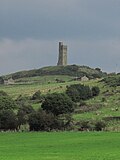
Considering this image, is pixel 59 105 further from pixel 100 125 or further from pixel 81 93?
pixel 100 125

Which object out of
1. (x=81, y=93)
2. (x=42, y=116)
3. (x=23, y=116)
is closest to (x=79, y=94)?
(x=81, y=93)

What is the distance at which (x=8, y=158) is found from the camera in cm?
5384

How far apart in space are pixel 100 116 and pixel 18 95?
71.8m

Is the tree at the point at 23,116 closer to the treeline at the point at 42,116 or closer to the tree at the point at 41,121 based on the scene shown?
the treeline at the point at 42,116

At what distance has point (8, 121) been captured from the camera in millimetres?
124812

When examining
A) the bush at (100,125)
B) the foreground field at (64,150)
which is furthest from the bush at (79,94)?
the foreground field at (64,150)

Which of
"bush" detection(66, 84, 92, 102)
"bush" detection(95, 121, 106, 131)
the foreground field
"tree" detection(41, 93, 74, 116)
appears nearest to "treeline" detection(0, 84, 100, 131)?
"tree" detection(41, 93, 74, 116)

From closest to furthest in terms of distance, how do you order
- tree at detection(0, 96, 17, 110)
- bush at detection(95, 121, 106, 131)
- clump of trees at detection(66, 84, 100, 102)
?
bush at detection(95, 121, 106, 131) → tree at detection(0, 96, 17, 110) → clump of trees at detection(66, 84, 100, 102)

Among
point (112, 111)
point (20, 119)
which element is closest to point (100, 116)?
point (112, 111)

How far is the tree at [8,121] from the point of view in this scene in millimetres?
124875

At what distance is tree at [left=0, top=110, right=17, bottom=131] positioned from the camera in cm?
12488

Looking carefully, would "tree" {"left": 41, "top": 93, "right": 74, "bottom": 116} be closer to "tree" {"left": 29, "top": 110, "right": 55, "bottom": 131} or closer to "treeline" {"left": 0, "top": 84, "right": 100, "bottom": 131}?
"treeline" {"left": 0, "top": 84, "right": 100, "bottom": 131}

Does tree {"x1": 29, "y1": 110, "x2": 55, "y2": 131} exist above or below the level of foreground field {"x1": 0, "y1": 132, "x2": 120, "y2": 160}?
above

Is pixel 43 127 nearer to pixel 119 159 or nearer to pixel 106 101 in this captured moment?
pixel 106 101
